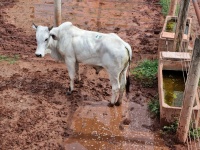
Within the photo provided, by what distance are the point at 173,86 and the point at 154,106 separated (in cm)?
60

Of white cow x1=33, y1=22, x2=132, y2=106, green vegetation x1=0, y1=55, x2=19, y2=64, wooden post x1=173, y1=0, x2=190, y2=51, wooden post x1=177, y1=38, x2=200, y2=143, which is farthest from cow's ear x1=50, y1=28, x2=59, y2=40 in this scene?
wooden post x1=177, y1=38, x2=200, y2=143

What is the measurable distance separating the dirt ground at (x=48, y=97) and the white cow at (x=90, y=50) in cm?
38

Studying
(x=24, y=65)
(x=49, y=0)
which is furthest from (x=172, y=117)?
(x=49, y=0)

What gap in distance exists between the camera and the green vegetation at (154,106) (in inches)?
256

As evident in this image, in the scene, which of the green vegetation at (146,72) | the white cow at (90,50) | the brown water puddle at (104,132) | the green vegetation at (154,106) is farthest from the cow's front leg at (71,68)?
the green vegetation at (154,106)

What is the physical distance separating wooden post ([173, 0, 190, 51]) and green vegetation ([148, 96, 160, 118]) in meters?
1.31

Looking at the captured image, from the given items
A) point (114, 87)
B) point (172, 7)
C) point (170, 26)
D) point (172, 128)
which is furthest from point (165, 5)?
point (172, 128)

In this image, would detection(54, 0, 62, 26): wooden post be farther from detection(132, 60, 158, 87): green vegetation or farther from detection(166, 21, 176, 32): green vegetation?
detection(166, 21, 176, 32): green vegetation

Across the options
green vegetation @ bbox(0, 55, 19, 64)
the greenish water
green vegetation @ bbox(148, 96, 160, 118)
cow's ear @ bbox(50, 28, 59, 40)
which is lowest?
green vegetation @ bbox(148, 96, 160, 118)

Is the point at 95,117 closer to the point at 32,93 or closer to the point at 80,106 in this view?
the point at 80,106

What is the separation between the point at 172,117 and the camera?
603cm

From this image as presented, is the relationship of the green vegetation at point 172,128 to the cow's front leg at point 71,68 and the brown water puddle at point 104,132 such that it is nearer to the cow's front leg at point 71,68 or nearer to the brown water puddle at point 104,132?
the brown water puddle at point 104,132

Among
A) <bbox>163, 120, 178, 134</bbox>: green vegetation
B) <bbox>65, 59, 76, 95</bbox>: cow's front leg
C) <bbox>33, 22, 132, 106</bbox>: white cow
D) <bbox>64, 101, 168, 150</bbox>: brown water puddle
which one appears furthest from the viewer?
<bbox>65, 59, 76, 95</bbox>: cow's front leg

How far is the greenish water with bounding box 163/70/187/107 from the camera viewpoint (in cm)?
652
